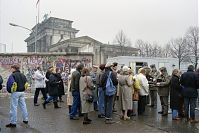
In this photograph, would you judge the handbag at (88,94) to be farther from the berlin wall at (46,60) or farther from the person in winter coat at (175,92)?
the berlin wall at (46,60)

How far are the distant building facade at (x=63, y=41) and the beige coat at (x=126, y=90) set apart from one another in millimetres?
54541

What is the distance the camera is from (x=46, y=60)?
70.8 ft

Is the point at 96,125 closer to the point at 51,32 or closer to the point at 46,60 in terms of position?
the point at 46,60

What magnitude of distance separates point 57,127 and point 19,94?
1512 millimetres

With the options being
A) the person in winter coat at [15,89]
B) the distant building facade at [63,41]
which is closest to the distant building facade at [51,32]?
the distant building facade at [63,41]

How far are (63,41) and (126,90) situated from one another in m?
64.9

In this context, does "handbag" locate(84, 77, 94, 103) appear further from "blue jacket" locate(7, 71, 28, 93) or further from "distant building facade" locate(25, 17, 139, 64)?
"distant building facade" locate(25, 17, 139, 64)

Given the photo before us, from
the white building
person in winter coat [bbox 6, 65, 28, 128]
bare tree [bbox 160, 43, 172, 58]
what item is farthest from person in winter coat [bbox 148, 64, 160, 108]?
bare tree [bbox 160, 43, 172, 58]

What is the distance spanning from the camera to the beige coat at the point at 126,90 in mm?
11617

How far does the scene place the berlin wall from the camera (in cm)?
2125

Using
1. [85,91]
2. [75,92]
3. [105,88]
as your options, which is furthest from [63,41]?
[85,91]

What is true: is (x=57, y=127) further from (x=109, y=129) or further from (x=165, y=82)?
(x=165, y=82)

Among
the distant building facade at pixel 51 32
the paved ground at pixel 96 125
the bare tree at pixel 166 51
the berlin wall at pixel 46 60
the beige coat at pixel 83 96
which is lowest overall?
the paved ground at pixel 96 125

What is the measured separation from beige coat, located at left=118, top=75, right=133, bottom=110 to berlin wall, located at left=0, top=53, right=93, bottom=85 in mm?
9818
